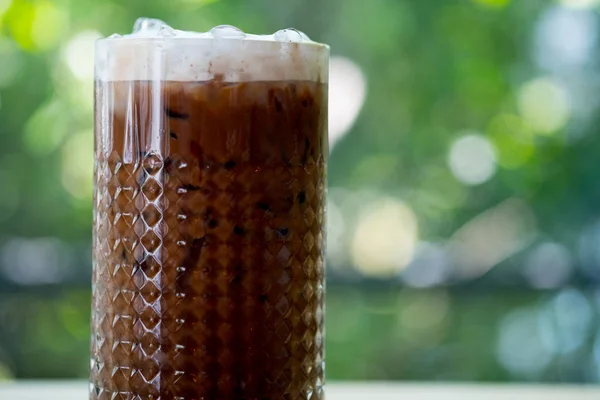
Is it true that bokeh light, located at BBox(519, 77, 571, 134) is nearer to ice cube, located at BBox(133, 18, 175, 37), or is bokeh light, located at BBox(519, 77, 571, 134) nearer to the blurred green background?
the blurred green background

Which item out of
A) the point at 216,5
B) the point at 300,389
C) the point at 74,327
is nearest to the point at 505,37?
the point at 216,5

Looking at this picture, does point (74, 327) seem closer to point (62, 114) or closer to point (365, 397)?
point (62, 114)

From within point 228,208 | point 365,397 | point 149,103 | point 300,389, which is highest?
point 149,103

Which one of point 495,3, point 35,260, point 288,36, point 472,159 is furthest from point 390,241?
point 288,36

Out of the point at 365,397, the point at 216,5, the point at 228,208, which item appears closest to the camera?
the point at 228,208

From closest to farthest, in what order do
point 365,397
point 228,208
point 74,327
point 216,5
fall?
point 228,208, point 365,397, point 216,5, point 74,327

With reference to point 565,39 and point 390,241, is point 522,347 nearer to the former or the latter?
point 390,241

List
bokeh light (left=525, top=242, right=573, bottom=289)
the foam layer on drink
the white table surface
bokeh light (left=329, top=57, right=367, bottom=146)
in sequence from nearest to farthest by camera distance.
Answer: the foam layer on drink → the white table surface → bokeh light (left=329, top=57, right=367, bottom=146) → bokeh light (left=525, top=242, right=573, bottom=289)

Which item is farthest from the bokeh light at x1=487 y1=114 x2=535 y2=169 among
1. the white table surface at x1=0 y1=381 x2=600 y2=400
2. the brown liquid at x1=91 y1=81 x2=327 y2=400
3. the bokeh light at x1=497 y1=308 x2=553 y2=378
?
the brown liquid at x1=91 y1=81 x2=327 y2=400
